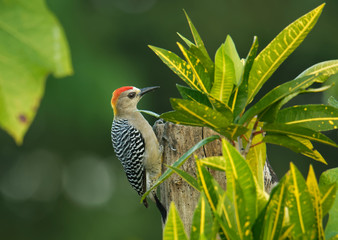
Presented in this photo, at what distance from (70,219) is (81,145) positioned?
1699 mm

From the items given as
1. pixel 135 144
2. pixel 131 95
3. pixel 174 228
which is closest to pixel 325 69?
pixel 174 228

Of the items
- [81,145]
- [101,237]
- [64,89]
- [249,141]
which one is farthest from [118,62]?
[249,141]

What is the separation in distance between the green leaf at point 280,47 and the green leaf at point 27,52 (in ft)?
3.39

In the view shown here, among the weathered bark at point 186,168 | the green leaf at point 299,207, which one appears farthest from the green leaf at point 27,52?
the weathered bark at point 186,168

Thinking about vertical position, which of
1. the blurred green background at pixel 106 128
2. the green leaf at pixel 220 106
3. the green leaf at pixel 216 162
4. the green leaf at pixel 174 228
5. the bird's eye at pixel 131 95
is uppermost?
the green leaf at pixel 220 106

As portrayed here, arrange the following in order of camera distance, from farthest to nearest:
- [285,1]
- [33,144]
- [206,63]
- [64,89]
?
[285,1] < [33,144] < [64,89] < [206,63]

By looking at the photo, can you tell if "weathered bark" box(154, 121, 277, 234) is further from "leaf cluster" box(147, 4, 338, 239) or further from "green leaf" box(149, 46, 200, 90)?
"green leaf" box(149, 46, 200, 90)

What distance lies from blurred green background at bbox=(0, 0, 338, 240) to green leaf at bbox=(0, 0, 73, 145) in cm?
1013

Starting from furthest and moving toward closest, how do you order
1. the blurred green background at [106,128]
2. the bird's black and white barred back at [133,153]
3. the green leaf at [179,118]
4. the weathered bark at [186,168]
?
the blurred green background at [106,128] → the bird's black and white barred back at [133,153] → the weathered bark at [186,168] → the green leaf at [179,118]

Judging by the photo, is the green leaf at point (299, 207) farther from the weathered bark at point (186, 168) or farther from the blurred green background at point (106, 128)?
the blurred green background at point (106, 128)

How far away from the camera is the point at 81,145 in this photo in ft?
38.5

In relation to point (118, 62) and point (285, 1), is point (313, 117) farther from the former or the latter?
point (285, 1)

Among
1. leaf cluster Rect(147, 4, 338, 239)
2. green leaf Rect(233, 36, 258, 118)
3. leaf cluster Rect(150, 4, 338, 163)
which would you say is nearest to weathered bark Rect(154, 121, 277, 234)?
leaf cluster Rect(147, 4, 338, 239)

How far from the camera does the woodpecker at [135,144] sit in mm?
3613
